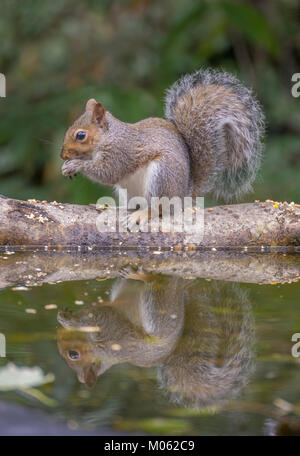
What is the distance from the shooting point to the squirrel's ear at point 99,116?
2.41m

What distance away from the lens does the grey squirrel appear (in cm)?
238

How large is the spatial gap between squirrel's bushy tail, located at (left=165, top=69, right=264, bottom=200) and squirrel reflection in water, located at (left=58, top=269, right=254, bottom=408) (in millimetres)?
930

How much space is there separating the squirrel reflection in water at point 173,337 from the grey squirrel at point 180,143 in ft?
2.56

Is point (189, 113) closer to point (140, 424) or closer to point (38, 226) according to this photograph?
point (38, 226)

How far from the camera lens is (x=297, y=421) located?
867 millimetres

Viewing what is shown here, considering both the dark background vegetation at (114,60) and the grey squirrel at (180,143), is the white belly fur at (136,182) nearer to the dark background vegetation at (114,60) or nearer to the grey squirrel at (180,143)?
the grey squirrel at (180,143)

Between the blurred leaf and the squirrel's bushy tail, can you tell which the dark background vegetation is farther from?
the squirrel's bushy tail

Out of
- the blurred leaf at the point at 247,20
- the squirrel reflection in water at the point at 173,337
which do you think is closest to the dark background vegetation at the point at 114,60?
the blurred leaf at the point at 247,20

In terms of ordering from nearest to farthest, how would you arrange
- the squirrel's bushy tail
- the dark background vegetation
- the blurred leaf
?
the squirrel's bushy tail, the blurred leaf, the dark background vegetation

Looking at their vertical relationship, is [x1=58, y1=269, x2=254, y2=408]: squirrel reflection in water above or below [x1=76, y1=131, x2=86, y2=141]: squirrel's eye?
below

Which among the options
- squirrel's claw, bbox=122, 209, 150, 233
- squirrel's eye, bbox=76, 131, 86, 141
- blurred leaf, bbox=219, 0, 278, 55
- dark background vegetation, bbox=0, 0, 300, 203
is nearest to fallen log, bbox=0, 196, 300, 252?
squirrel's claw, bbox=122, 209, 150, 233

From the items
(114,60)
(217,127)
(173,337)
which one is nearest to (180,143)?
(217,127)

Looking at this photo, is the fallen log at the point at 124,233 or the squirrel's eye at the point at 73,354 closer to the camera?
the squirrel's eye at the point at 73,354
